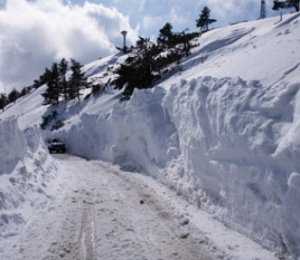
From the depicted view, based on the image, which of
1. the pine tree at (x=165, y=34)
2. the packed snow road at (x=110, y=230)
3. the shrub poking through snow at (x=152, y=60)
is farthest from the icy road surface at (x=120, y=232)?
the pine tree at (x=165, y=34)

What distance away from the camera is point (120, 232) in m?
8.49

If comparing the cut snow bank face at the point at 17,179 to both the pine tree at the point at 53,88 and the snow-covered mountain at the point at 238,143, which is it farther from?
the pine tree at the point at 53,88

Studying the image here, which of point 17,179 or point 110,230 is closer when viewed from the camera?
point 110,230

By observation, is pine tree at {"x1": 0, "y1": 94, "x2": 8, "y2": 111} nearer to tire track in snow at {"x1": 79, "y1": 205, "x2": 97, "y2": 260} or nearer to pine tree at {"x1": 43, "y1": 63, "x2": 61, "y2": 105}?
pine tree at {"x1": 43, "y1": 63, "x2": 61, "y2": 105}

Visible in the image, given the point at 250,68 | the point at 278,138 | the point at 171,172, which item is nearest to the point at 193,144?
the point at 171,172

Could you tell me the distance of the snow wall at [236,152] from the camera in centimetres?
725

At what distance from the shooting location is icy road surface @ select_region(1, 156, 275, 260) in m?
7.32

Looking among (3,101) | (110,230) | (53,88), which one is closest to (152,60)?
(53,88)

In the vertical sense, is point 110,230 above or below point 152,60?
below

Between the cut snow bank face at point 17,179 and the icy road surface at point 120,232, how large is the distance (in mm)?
386

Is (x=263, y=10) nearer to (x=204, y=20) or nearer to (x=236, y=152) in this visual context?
(x=204, y=20)

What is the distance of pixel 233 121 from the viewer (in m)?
9.62

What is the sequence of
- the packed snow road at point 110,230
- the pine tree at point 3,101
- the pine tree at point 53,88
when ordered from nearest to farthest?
the packed snow road at point 110,230 < the pine tree at point 53,88 < the pine tree at point 3,101

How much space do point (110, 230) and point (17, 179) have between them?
3975 mm
